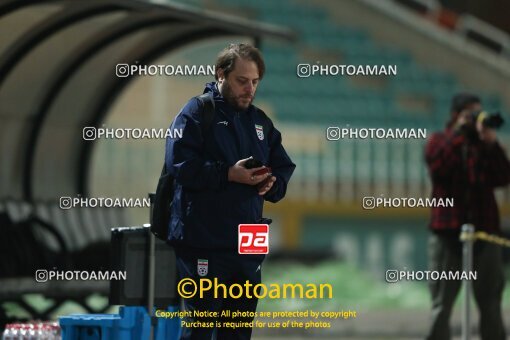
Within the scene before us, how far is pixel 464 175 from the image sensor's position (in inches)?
423

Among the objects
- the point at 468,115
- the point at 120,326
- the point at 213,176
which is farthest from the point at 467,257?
the point at 213,176

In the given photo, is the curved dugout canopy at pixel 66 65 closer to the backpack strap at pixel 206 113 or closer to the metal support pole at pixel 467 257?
the metal support pole at pixel 467 257

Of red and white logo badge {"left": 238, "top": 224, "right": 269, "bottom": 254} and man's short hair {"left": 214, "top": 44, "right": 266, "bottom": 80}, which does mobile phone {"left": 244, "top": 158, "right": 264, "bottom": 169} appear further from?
man's short hair {"left": 214, "top": 44, "right": 266, "bottom": 80}

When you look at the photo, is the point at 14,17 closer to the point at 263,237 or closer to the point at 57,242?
the point at 57,242

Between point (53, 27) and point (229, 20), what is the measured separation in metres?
1.25

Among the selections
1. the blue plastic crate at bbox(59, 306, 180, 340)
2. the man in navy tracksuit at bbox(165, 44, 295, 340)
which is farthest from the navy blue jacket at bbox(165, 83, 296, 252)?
the blue plastic crate at bbox(59, 306, 180, 340)

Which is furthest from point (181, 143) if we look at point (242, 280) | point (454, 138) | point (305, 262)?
point (305, 262)

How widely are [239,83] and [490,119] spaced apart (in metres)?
2.95

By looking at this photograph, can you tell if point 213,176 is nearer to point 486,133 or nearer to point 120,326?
point 120,326

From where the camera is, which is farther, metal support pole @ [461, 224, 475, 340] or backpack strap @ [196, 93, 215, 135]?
metal support pole @ [461, 224, 475, 340]

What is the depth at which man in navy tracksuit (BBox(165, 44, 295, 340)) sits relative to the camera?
7.82 meters

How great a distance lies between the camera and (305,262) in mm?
20297

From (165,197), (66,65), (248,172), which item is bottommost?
(165,197)

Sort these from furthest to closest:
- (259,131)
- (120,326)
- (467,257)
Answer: (467,257), (120,326), (259,131)
